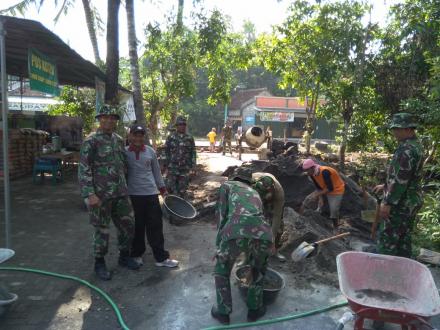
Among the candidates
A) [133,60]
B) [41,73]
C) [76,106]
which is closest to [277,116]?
[76,106]

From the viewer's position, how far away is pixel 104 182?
13.8ft

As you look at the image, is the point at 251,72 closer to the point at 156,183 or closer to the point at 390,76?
the point at 390,76

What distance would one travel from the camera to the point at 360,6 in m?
10.6

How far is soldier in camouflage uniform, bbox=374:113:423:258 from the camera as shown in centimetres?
371

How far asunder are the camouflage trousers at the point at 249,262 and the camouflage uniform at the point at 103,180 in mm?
1469

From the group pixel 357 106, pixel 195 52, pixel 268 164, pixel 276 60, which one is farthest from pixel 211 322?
pixel 195 52

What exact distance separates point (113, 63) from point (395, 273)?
23.4 feet

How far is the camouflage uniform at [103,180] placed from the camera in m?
4.14

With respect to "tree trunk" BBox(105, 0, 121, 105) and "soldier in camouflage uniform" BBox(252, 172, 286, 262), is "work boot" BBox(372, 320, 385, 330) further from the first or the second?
"tree trunk" BBox(105, 0, 121, 105)

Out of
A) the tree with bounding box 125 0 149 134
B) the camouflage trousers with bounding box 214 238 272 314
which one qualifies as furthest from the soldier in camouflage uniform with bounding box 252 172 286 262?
the tree with bounding box 125 0 149 134

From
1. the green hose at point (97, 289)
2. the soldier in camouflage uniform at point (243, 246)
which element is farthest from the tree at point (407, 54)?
the green hose at point (97, 289)

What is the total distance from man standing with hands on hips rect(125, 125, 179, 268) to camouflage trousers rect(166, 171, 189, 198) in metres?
2.54

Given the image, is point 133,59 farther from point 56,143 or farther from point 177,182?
point 177,182

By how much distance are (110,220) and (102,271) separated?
58 cm
